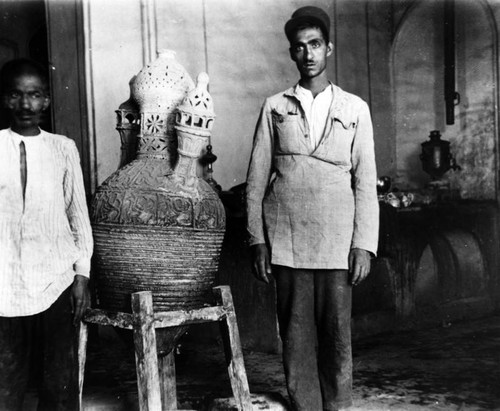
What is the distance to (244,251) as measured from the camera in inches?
183

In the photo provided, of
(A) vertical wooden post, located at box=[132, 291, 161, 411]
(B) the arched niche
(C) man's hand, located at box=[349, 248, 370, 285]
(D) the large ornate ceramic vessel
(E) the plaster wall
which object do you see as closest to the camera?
(A) vertical wooden post, located at box=[132, 291, 161, 411]

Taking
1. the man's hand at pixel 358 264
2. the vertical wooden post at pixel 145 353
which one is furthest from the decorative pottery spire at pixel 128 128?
the man's hand at pixel 358 264

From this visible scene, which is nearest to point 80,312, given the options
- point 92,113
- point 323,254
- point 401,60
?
point 323,254

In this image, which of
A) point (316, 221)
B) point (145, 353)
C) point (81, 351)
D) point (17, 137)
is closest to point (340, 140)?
point (316, 221)

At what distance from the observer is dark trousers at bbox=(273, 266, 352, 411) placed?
2.71 meters

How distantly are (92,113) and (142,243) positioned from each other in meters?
2.43

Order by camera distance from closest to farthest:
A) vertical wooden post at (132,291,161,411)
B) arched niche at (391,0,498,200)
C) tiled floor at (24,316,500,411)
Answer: vertical wooden post at (132,291,161,411) → tiled floor at (24,316,500,411) → arched niche at (391,0,498,200)

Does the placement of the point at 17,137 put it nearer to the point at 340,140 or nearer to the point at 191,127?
the point at 191,127

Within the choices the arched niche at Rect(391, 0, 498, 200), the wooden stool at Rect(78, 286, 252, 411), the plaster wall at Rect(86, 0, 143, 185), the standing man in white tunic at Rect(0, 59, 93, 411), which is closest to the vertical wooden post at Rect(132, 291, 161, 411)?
the wooden stool at Rect(78, 286, 252, 411)

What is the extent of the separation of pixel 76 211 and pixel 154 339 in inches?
23.5

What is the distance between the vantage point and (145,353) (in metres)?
2.46

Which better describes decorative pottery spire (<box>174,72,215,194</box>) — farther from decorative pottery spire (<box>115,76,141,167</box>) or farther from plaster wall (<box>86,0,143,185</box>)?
plaster wall (<box>86,0,143,185</box>)

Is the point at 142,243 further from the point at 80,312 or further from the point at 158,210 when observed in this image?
the point at 80,312

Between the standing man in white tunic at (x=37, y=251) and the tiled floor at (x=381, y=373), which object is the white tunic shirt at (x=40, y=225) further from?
the tiled floor at (x=381, y=373)
